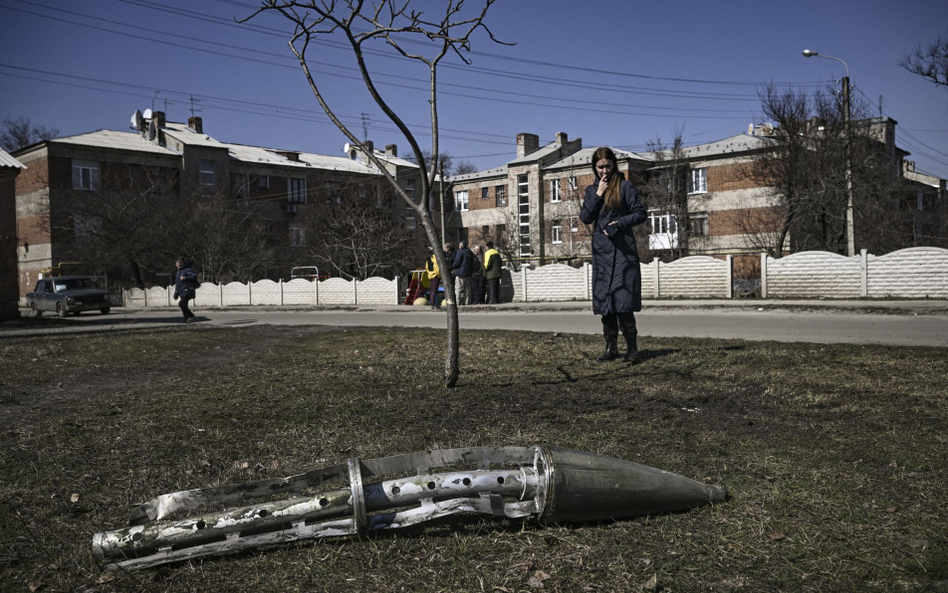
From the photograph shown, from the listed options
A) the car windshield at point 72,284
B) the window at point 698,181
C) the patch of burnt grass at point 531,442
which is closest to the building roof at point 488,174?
the window at point 698,181

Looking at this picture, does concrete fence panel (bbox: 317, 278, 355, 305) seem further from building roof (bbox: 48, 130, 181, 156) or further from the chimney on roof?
the chimney on roof

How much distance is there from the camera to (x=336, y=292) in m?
33.1

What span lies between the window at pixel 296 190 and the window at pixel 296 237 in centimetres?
246

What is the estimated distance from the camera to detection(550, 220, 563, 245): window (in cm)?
5788

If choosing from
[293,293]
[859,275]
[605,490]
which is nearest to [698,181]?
[293,293]

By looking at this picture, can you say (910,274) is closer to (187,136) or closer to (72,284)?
(72,284)

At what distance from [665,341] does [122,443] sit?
21.4ft

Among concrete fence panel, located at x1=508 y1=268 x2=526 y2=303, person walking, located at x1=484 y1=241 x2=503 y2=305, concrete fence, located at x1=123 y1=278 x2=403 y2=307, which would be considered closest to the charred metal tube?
person walking, located at x1=484 y1=241 x2=503 y2=305

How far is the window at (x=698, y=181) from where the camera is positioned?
50969 millimetres

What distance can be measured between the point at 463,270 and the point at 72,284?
61.2 ft

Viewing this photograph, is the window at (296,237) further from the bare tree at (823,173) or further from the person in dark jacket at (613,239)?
the person in dark jacket at (613,239)

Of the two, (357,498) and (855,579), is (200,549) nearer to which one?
(357,498)

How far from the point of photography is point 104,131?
5234cm

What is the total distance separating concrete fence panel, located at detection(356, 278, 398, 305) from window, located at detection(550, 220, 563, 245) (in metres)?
28.7
